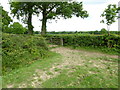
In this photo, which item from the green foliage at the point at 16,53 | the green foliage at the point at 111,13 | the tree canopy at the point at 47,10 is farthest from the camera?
the tree canopy at the point at 47,10

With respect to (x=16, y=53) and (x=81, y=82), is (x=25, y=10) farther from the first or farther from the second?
(x=81, y=82)

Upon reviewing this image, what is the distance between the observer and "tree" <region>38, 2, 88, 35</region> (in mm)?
13633

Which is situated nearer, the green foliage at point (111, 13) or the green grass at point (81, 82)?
the green grass at point (81, 82)

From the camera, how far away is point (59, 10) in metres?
14.0

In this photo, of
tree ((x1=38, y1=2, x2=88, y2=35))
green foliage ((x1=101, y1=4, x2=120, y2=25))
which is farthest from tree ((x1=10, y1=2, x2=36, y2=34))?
green foliage ((x1=101, y1=4, x2=120, y2=25))

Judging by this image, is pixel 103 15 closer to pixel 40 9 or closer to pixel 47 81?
pixel 47 81

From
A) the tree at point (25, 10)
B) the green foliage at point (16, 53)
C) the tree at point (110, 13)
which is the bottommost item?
the green foliage at point (16, 53)

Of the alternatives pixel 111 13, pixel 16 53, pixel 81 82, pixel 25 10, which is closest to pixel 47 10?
pixel 25 10

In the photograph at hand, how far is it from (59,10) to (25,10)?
5.16 m

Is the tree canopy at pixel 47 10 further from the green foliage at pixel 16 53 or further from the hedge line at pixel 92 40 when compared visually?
the green foliage at pixel 16 53

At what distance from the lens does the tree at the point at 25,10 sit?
13742mm

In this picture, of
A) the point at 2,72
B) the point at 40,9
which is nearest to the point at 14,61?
the point at 2,72

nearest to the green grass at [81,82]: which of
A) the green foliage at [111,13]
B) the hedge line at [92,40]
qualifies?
the hedge line at [92,40]

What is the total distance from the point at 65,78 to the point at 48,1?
1205cm
